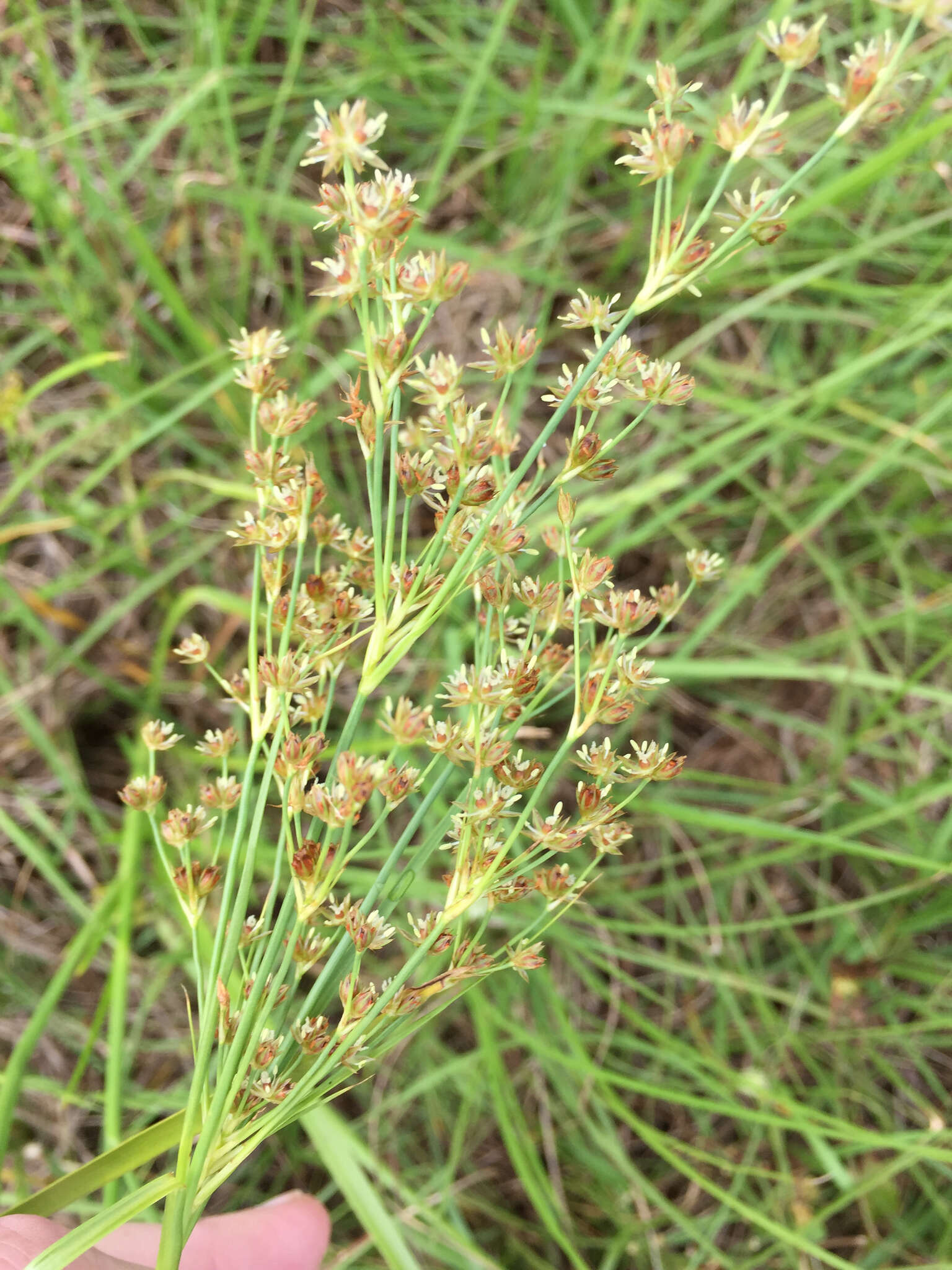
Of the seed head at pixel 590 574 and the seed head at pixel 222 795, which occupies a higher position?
the seed head at pixel 590 574

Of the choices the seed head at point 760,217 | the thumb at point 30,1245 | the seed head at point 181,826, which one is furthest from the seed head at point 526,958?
the thumb at point 30,1245

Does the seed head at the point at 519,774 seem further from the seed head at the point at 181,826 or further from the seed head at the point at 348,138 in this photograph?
the seed head at the point at 348,138

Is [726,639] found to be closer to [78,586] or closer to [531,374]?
[531,374]

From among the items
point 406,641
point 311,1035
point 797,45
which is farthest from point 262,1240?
point 797,45

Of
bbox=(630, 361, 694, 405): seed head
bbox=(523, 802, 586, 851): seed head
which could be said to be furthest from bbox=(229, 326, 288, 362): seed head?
bbox=(523, 802, 586, 851): seed head

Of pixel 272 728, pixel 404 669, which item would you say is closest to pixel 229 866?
pixel 272 728

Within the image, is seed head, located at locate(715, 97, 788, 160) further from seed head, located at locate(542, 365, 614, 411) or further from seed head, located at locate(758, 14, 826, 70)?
seed head, located at locate(542, 365, 614, 411)

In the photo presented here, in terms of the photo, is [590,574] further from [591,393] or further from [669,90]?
[669,90]
